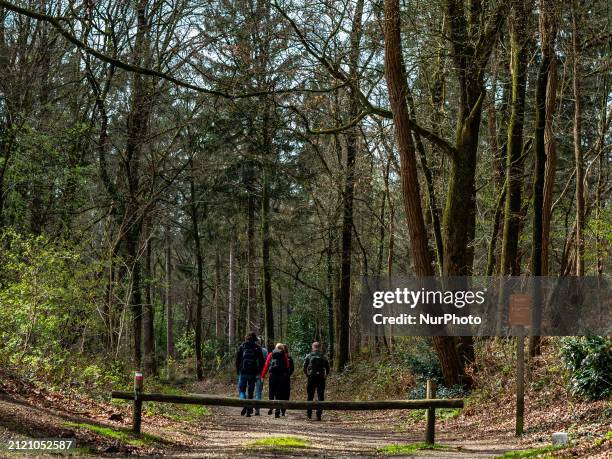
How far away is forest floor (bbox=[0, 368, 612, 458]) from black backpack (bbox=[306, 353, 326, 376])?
3.73 feet

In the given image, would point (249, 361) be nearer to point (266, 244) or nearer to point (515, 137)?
point (515, 137)

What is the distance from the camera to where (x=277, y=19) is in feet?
53.4

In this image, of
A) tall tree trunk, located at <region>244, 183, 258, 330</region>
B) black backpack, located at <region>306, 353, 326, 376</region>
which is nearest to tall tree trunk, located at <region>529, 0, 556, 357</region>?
black backpack, located at <region>306, 353, 326, 376</region>

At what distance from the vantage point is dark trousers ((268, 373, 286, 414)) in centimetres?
1714

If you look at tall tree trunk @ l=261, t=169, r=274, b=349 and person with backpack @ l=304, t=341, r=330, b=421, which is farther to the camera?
tall tree trunk @ l=261, t=169, r=274, b=349

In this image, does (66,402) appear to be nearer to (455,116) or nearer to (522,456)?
(522,456)

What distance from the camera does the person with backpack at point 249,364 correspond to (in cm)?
1727

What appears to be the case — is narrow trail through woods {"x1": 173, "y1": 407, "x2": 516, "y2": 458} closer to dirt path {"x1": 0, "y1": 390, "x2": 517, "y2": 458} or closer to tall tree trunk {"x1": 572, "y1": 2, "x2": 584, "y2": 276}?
dirt path {"x1": 0, "y1": 390, "x2": 517, "y2": 458}

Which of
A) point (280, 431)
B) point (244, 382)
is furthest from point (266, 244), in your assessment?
point (280, 431)

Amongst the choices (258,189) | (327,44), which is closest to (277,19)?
(327,44)

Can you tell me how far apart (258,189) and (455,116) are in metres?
12.0

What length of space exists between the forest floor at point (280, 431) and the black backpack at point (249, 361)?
1.12m

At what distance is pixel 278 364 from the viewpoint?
673 inches

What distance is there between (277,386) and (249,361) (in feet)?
2.87
